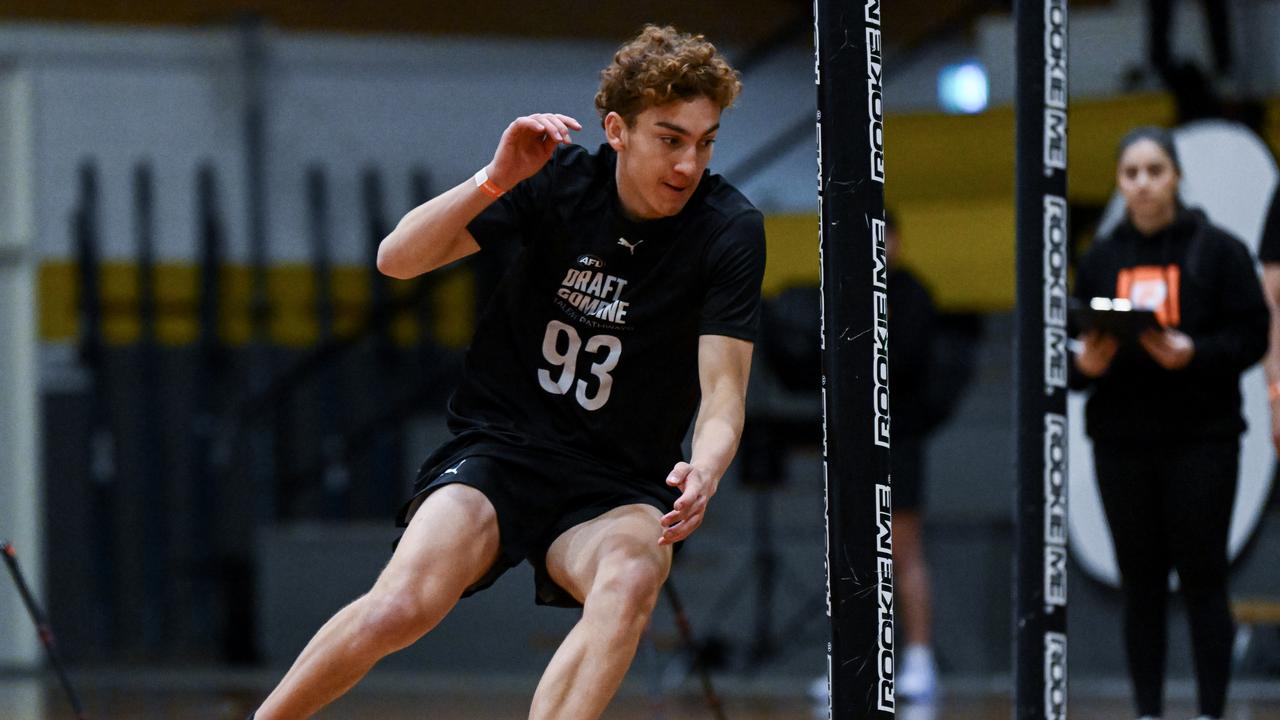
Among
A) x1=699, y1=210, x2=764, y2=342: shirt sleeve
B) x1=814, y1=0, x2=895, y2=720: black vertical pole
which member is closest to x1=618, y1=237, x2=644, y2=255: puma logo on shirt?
x1=699, y1=210, x2=764, y2=342: shirt sleeve

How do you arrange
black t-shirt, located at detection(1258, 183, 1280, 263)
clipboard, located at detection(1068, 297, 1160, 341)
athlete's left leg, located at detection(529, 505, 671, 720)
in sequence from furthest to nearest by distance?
black t-shirt, located at detection(1258, 183, 1280, 263)
clipboard, located at detection(1068, 297, 1160, 341)
athlete's left leg, located at detection(529, 505, 671, 720)

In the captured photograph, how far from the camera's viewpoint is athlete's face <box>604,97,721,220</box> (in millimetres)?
2873

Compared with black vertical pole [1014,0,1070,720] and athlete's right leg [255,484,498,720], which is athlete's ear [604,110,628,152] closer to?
athlete's right leg [255,484,498,720]

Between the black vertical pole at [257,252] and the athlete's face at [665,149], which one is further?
the black vertical pole at [257,252]

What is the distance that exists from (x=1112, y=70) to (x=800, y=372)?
287 centimetres

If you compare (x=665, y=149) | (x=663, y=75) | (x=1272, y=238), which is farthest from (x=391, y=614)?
(x=1272, y=238)

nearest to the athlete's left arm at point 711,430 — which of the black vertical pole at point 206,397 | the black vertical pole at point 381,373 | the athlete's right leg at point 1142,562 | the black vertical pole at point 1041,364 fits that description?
the black vertical pole at point 1041,364

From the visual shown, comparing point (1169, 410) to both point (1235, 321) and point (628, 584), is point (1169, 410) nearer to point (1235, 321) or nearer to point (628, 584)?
point (1235, 321)

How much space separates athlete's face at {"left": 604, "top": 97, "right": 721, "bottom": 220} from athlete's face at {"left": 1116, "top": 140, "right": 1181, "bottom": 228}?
172cm

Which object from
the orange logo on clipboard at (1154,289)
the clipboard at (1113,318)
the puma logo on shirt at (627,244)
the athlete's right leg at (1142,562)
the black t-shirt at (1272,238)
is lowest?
the athlete's right leg at (1142,562)

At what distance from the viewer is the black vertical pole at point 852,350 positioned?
2199 millimetres

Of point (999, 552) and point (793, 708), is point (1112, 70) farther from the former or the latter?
point (793, 708)

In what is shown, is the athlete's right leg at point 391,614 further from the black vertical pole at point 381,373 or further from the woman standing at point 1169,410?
the black vertical pole at point 381,373

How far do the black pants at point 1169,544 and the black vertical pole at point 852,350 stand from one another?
7.15ft
